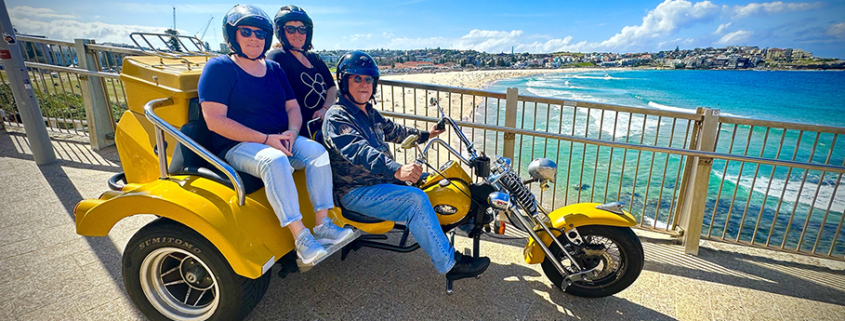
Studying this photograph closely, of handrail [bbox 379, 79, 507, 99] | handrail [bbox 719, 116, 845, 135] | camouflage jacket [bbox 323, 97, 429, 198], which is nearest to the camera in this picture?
camouflage jacket [bbox 323, 97, 429, 198]

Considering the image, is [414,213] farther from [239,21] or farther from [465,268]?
[239,21]

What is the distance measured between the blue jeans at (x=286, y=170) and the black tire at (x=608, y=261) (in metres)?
1.44

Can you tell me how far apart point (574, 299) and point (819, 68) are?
116 meters

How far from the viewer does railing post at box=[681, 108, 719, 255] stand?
311 cm

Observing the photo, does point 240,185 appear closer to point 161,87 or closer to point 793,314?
point 161,87

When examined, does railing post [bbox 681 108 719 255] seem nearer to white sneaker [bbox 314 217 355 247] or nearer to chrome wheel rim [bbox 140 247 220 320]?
white sneaker [bbox 314 217 355 247]

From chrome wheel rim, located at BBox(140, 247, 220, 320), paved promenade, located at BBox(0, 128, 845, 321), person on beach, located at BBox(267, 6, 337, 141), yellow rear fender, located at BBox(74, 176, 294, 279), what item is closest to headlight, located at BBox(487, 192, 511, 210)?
paved promenade, located at BBox(0, 128, 845, 321)

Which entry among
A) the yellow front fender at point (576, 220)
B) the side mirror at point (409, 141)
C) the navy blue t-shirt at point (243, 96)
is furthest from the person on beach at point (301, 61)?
the yellow front fender at point (576, 220)

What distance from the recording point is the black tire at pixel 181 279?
6.87ft

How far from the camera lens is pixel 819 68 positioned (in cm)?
8369

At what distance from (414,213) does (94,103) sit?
5.41m

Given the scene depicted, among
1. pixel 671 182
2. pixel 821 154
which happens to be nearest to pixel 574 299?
pixel 671 182

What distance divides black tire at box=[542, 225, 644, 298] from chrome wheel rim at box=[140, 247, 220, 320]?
2009 mm

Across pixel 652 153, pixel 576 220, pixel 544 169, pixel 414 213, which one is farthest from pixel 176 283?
pixel 652 153
